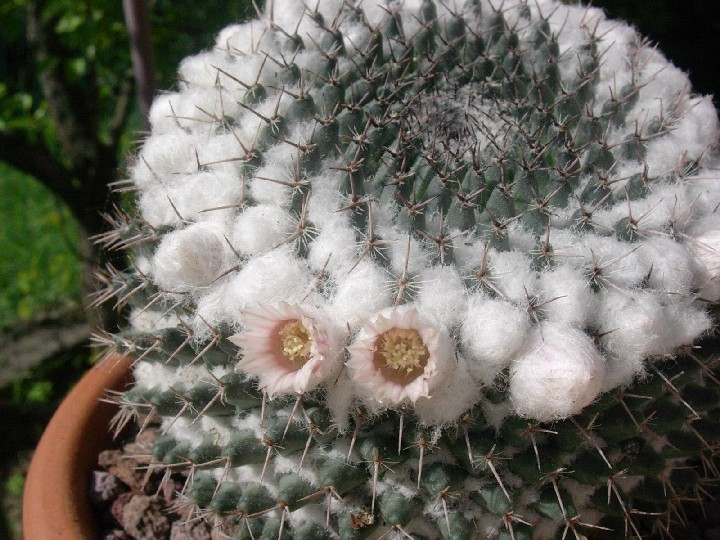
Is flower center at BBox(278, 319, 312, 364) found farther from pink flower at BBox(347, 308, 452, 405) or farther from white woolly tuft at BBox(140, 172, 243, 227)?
white woolly tuft at BBox(140, 172, 243, 227)

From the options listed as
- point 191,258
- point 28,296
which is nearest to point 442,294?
point 191,258

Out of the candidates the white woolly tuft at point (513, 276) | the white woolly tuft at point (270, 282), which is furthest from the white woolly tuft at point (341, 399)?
the white woolly tuft at point (513, 276)

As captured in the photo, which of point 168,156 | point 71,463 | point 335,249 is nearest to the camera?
point 335,249

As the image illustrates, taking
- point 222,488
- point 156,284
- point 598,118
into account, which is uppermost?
point 598,118

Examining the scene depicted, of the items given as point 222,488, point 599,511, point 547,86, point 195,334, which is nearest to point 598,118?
point 547,86

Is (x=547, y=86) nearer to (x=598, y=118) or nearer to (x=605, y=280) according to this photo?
(x=598, y=118)

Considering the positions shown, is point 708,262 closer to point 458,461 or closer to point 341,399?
point 458,461
